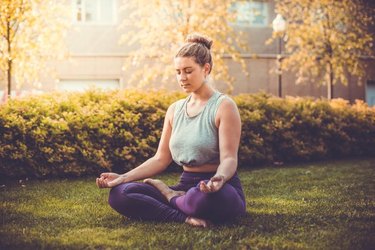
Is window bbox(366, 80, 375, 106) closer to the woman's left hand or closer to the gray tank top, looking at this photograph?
the gray tank top

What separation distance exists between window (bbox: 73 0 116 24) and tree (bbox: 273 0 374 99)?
6560mm

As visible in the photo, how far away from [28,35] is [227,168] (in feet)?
31.8

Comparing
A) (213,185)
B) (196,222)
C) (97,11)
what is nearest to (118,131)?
(196,222)

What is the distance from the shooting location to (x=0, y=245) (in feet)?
12.3

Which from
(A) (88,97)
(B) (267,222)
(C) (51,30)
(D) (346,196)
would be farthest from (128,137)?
(C) (51,30)

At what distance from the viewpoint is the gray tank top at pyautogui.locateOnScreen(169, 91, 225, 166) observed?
4465 mm

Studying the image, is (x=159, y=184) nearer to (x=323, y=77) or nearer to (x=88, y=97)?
(x=88, y=97)

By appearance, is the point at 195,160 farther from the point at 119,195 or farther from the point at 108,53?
the point at 108,53

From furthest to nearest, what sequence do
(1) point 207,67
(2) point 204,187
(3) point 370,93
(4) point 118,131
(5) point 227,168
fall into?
(3) point 370,93
(4) point 118,131
(1) point 207,67
(5) point 227,168
(2) point 204,187

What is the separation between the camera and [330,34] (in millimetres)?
18016

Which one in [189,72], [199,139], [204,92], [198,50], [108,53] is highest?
[108,53]

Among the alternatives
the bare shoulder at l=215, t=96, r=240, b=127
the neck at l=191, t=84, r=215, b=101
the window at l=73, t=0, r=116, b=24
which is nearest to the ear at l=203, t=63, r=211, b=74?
the neck at l=191, t=84, r=215, b=101

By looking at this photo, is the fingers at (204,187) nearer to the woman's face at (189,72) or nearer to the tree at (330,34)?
the woman's face at (189,72)

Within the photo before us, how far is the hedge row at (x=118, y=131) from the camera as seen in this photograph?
25.9ft
